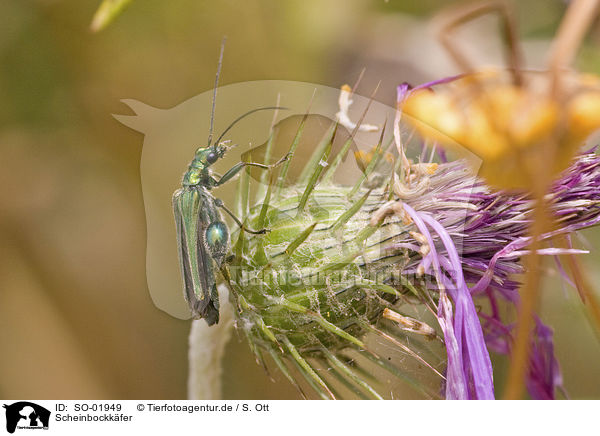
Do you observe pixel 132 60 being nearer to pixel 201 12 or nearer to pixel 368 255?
pixel 201 12

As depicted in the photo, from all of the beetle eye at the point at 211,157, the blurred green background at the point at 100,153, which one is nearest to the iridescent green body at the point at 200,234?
the beetle eye at the point at 211,157
